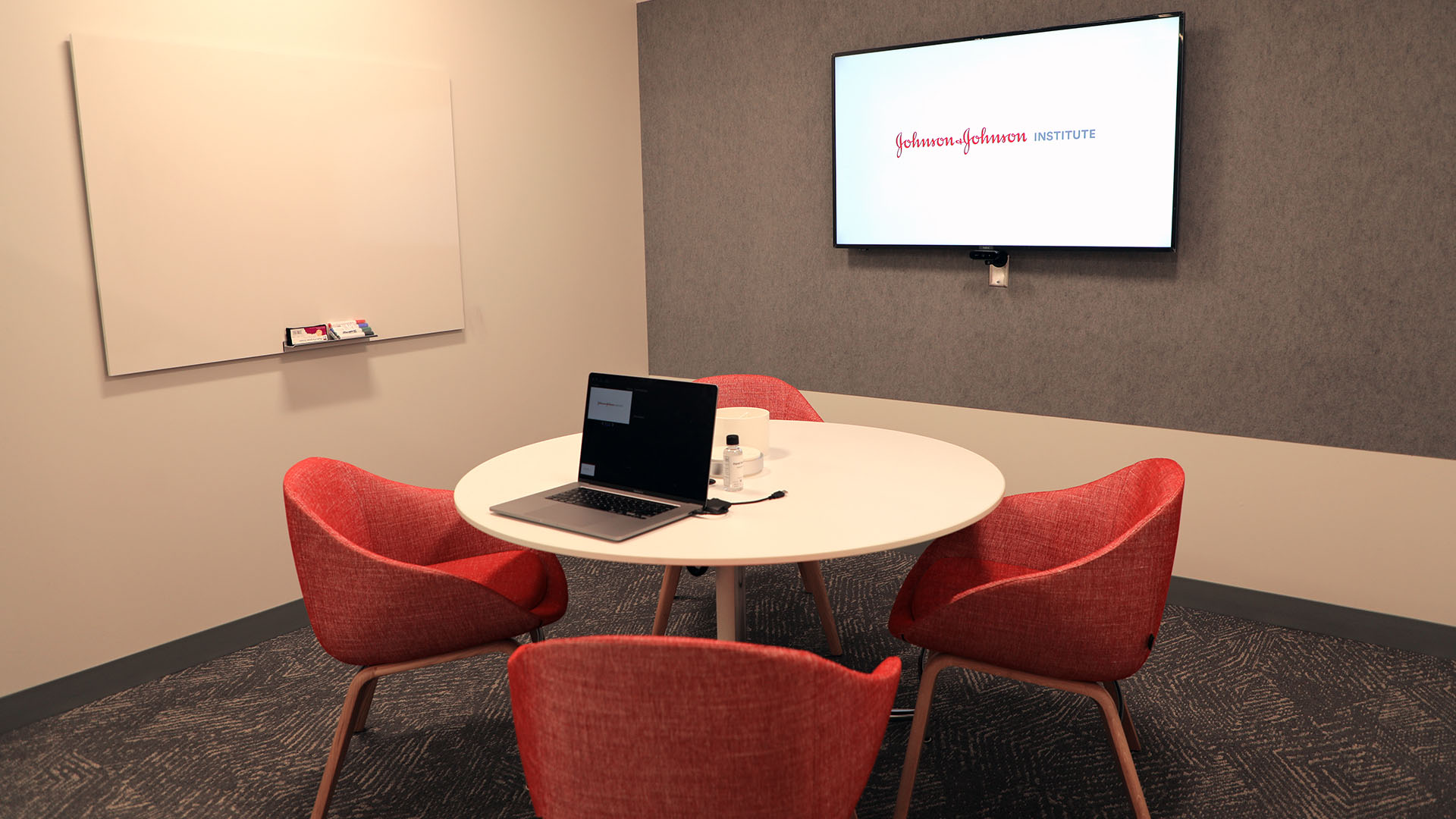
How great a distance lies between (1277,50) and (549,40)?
9.20 feet

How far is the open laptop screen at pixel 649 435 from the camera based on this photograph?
2098mm

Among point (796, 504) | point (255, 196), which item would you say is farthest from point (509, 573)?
point (255, 196)

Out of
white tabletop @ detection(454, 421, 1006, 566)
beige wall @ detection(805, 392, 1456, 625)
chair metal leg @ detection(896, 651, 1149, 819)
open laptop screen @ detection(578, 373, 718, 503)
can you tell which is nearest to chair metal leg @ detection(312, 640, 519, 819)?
white tabletop @ detection(454, 421, 1006, 566)

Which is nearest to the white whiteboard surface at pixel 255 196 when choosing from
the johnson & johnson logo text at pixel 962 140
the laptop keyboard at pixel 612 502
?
the laptop keyboard at pixel 612 502

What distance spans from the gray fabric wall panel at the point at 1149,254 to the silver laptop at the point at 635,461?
6.66 feet

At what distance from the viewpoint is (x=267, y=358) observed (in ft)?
10.6

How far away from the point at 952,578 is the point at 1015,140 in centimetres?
188

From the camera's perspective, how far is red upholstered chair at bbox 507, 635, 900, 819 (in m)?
1.29

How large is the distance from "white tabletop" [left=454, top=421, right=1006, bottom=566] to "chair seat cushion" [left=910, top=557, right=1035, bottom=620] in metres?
0.26

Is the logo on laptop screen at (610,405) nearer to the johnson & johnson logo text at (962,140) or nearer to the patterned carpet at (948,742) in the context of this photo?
the patterned carpet at (948,742)

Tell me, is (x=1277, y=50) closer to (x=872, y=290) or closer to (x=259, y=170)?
(x=872, y=290)

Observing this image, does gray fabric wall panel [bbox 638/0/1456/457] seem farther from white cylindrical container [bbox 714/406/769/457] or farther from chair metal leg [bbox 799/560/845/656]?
white cylindrical container [bbox 714/406/769/457]

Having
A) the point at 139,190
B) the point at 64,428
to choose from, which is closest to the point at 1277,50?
the point at 139,190

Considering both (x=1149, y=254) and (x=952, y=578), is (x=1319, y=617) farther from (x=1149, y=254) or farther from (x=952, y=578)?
(x=952, y=578)
